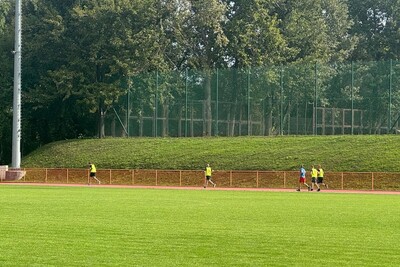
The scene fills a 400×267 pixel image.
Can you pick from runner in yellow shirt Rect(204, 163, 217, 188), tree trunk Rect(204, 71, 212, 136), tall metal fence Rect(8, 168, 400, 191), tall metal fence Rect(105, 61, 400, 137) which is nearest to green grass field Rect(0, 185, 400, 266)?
tall metal fence Rect(8, 168, 400, 191)

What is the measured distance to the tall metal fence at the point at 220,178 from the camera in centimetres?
4825

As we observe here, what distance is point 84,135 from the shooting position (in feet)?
241

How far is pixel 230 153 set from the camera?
193ft

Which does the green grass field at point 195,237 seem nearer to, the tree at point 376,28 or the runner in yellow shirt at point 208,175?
the runner in yellow shirt at point 208,175

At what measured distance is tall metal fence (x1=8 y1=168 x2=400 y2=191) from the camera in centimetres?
4825

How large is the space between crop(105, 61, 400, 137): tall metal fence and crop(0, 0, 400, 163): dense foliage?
1.65ft

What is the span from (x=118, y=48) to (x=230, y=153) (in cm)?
1586

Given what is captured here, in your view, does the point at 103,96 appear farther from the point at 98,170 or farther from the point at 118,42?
the point at 98,170

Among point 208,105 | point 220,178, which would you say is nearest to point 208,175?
point 220,178

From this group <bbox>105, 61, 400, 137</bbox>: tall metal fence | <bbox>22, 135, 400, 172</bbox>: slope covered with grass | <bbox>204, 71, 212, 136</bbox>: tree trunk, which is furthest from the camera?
<bbox>204, 71, 212, 136</bbox>: tree trunk

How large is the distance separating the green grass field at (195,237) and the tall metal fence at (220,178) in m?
24.3

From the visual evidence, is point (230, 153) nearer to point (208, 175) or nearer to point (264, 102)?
point (264, 102)

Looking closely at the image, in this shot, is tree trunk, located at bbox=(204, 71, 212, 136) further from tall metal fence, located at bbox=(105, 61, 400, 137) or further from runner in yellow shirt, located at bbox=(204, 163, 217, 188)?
runner in yellow shirt, located at bbox=(204, 163, 217, 188)

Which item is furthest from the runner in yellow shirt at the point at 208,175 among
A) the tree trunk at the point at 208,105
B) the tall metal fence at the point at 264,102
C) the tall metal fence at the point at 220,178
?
the tree trunk at the point at 208,105
